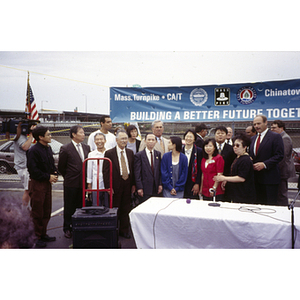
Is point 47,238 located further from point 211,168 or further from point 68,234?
point 211,168

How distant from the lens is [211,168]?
318cm

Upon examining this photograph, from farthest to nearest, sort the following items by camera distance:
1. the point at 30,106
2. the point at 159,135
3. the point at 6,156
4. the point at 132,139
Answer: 1. the point at 6,156
2. the point at 132,139
3. the point at 30,106
4. the point at 159,135

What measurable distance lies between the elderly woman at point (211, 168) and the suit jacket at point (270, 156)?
1.81 ft

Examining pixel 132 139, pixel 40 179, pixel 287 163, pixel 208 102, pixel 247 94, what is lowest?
pixel 40 179

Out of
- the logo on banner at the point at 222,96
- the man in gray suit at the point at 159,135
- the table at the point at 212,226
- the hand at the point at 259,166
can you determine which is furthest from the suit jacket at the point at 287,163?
the man in gray suit at the point at 159,135

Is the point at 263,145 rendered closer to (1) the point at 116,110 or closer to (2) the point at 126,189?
(2) the point at 126,189

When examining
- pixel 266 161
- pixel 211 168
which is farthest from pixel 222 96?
pixel 211 168

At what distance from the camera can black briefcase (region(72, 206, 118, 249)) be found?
2549 millimetres

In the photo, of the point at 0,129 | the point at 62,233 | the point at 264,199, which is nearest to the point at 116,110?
the point at 0,129

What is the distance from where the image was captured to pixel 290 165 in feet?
12.2

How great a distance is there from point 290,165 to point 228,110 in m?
1.25

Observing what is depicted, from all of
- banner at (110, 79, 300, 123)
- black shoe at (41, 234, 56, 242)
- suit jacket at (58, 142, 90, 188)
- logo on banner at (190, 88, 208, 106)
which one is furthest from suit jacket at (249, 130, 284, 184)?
black shoe at (41, 234, 56, 242)

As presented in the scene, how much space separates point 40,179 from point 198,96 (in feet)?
8.84

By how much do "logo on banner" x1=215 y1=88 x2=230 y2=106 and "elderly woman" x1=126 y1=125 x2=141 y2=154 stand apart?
1435 mm
